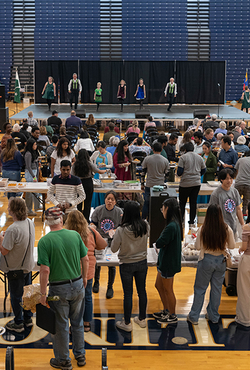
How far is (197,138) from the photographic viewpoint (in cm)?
777

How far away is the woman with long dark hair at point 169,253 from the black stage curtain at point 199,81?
659 inches

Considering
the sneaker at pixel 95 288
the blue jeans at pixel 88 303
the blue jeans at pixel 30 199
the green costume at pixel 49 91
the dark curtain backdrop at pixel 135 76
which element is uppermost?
the dark curtain backdrop at pixel 135 76

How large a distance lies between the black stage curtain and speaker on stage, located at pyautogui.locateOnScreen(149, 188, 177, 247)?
14955 mm

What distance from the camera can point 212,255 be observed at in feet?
14.6

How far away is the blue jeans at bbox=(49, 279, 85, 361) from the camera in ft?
12.3

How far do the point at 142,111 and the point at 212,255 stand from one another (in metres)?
13.0

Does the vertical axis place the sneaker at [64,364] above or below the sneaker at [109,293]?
below

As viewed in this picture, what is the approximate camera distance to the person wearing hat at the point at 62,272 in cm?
367

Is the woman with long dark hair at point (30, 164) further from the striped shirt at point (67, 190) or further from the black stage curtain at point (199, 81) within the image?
the black stage curtain at point (199, 81)

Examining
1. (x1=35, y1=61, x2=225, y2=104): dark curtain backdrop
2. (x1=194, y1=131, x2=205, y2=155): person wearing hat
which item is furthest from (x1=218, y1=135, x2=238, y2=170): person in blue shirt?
(x1=35, y1=61, x2=225, y2=104): dark curtain backdrop

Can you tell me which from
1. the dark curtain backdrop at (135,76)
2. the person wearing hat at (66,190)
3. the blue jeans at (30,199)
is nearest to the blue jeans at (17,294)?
the person wearing hat at (66,190)

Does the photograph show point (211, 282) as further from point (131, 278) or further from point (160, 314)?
point (131, 278)

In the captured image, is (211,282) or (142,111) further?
(142,111)

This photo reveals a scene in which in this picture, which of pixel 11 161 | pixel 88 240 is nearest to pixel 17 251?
pixel 88 240
